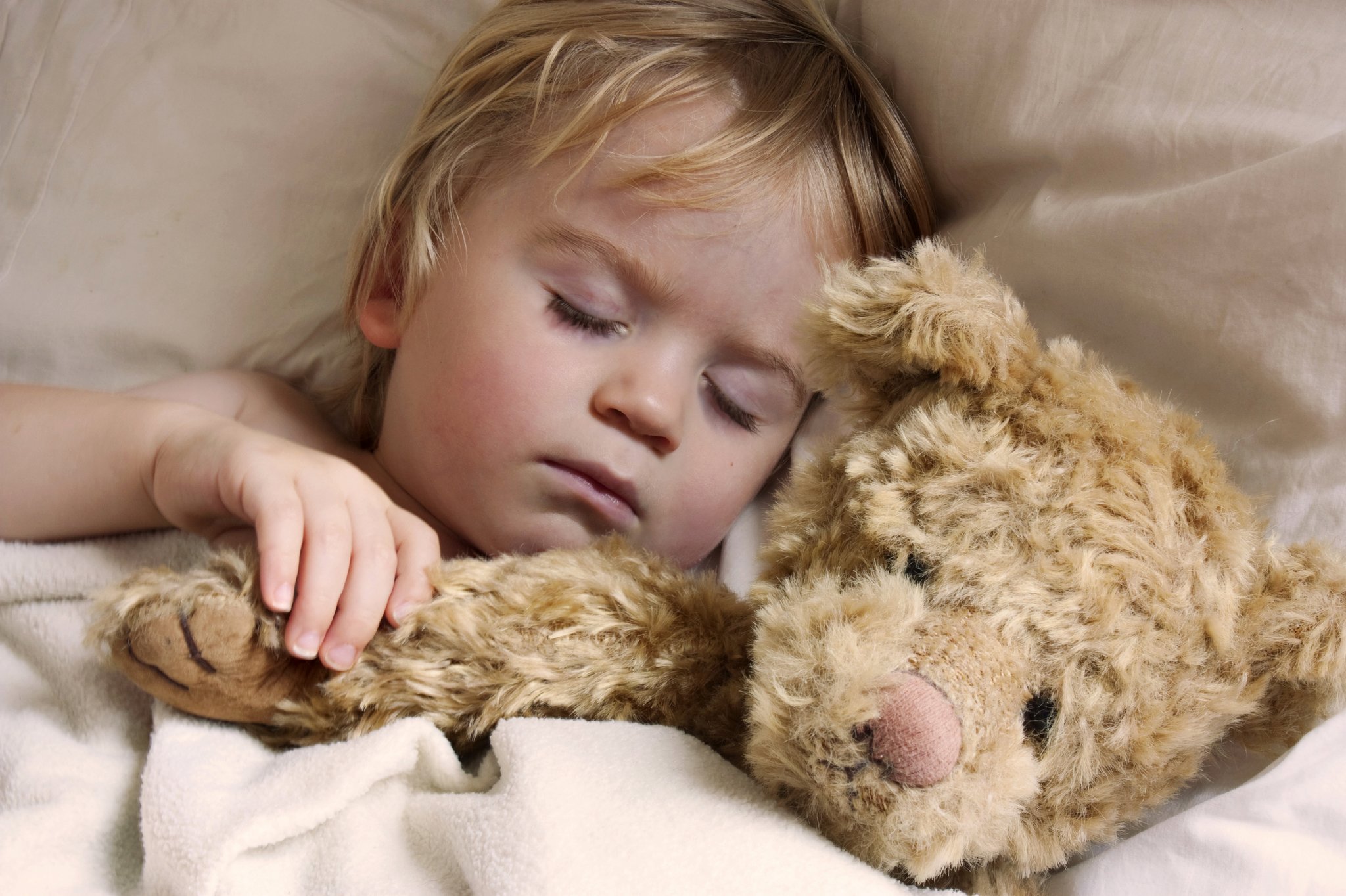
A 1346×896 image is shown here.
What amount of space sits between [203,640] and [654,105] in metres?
0.70

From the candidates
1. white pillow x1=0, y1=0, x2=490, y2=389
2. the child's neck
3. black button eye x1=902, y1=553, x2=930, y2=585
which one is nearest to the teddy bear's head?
black button eye x1=902, y1=553, x2=930, y2=585

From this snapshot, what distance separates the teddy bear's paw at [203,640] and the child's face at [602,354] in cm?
32

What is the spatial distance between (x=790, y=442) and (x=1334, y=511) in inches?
22.4

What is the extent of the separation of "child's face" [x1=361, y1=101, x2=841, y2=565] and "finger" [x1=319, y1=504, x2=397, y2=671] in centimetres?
21

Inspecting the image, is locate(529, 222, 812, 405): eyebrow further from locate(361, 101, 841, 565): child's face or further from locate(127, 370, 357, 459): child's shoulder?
locate(127, 370, 357, 459): child's shoulder

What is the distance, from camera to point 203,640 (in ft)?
2.17

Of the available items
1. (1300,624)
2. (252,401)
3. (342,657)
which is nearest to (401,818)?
(342,657)

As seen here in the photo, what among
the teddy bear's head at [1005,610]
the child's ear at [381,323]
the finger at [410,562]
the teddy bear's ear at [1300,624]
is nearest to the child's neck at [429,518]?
the child's ear at [381,323]

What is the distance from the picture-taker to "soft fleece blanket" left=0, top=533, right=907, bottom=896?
1.90 ft

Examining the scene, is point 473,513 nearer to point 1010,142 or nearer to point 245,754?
point 245,754

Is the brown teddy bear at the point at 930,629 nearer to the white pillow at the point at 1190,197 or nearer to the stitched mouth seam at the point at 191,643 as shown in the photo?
the stitched mouth seam at the point at 191,643

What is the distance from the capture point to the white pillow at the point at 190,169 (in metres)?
1.31

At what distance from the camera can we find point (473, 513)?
3.39 ft

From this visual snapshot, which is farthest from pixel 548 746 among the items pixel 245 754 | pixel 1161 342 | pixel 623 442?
pixel 1161 342
